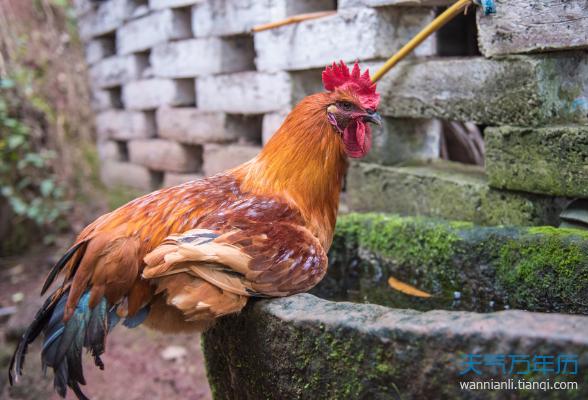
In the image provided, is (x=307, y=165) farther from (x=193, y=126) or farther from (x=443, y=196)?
(x=193, y=126)

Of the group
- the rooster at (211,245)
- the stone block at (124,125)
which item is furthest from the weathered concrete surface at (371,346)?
the stone block at (124,125)

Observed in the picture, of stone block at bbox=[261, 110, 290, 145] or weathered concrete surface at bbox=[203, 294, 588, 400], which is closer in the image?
weathered concrete surface at bbox=[203, 294, 588, 400]

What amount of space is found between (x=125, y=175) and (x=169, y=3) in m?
2.19

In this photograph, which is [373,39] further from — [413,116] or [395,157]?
[395,157]

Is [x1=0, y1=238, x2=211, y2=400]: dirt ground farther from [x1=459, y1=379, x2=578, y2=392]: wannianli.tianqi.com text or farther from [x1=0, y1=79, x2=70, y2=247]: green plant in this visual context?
[x1=459, y1=379, x2=578, y2=392]: wannianli.tianqi.com text

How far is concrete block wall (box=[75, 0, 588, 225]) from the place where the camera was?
2.60 metres

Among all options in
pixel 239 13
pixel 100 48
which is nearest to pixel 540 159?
pixel 239 13

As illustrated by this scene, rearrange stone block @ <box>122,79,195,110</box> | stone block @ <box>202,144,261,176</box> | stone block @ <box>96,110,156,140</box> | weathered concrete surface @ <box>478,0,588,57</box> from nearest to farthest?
weathered concrete surface @ <box>478,0,588,57</box> → stone block @ <box>202,144,261,176</box> → stone block @ <box>122,79,195,110</box> → stone block @ <box>96,110,156,140</box>

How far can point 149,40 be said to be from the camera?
5.44 metres

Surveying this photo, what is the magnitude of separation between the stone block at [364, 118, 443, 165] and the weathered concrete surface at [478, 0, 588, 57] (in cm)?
87

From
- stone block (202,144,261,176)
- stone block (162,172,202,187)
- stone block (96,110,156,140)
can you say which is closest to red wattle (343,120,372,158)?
stone block (202,144,261,176)

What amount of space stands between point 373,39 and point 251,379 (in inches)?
84.7

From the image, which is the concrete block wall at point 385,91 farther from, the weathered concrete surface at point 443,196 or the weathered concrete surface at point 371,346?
the weathered concrete surface at point 371,346

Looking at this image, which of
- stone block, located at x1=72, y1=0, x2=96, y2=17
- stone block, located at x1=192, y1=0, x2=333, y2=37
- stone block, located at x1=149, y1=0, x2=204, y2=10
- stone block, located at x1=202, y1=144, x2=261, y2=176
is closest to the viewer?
stone block, located at x1=192, y1=0, x2=333, y2=37
